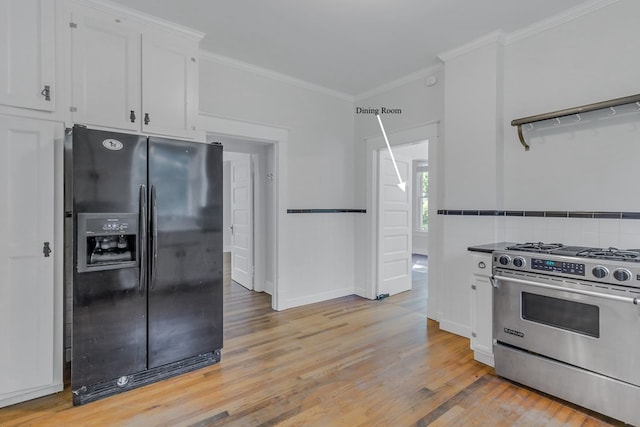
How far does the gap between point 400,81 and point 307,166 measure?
1542mm

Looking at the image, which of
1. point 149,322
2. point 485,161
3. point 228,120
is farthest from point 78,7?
point 485,161

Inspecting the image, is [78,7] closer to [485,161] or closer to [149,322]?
[149,322]

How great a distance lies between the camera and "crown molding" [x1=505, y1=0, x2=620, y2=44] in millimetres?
2500

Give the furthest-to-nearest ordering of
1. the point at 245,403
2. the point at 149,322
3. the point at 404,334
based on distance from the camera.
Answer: the point at 404,334 → the point at 149,322 → the point at 245,403

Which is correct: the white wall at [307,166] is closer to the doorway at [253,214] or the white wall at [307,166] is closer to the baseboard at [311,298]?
the baseboard at [311,298]

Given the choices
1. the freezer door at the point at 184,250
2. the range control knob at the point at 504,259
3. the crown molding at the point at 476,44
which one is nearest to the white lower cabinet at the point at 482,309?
the range control knob at the point at 504,259

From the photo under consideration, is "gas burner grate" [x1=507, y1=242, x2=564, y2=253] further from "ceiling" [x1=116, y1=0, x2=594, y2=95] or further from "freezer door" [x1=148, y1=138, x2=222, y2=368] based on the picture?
"freezer door" [x1=148, y1=138, x2=222, y2=368]

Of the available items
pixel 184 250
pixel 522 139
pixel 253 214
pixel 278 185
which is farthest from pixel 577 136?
pixel 253 214

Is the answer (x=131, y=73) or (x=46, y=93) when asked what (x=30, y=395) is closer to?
(x=46, y=93)

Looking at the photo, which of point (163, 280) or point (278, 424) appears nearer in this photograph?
point (278, 424)

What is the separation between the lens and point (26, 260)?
7.00 ft

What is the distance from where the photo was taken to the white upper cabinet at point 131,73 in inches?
94.0

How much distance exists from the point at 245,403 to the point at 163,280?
104cm

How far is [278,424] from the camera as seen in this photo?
1938 millimetres
